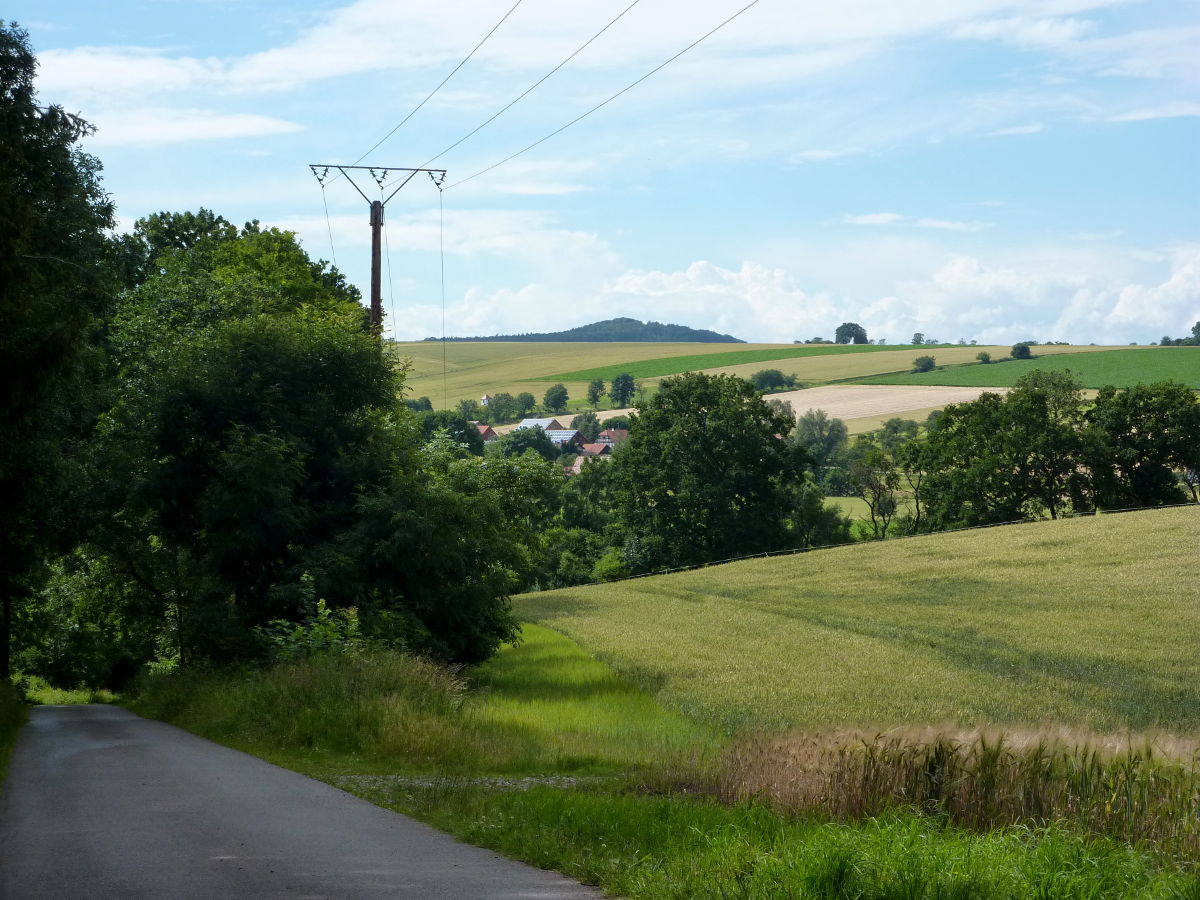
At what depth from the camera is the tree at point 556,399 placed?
161 meters

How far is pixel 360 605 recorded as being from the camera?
2461 centimetres

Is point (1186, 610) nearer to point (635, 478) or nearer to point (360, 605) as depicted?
point (360, 605)

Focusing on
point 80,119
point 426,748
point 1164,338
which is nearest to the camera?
point 426,748

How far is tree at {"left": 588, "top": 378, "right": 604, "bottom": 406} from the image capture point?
162m

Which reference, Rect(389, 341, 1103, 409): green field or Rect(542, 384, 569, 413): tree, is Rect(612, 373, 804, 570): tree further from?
Rect(542, 384, 569, 413): tree

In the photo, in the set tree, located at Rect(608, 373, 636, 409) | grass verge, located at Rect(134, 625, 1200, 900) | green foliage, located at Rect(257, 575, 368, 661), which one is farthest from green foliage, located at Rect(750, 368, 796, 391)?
green foliage, located at Rect(257, 575, 368, 661)

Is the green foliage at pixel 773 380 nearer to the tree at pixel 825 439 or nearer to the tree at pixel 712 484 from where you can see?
the tree at pixel 825 439

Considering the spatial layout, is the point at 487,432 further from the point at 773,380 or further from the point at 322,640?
the point at 322,640

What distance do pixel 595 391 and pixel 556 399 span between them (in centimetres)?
581

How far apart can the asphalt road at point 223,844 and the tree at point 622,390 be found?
146 meters

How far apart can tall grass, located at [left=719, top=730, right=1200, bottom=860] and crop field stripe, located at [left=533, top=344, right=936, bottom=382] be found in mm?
155352

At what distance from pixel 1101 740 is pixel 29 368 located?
Answer: 47.6ft

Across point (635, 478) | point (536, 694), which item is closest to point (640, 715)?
point (536, 694)

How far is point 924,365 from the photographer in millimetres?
150750
